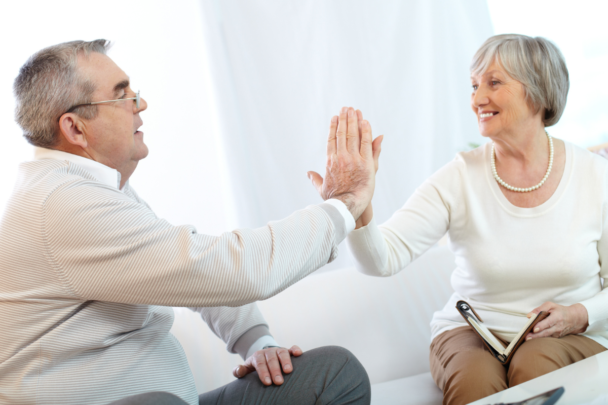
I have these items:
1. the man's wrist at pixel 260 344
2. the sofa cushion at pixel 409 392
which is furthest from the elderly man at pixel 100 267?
the sofa cushion at pixel 409 392

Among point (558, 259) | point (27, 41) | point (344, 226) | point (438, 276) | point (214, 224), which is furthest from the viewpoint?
point (214, 224)

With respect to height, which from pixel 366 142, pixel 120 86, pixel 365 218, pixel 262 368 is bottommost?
pixel 262 368

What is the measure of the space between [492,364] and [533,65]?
0.94 meters

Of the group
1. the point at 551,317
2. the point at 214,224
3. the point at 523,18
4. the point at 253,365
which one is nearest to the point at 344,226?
the point at 253,365

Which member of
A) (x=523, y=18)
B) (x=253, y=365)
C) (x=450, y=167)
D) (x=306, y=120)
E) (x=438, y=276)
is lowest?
(x=438, y=276)

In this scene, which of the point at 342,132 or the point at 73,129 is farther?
the point at 342,132

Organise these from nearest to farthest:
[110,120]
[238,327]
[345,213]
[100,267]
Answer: [100,267], [345,213], [110,120], [238,327]

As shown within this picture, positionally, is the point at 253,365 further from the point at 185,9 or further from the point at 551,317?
the point at 185,9

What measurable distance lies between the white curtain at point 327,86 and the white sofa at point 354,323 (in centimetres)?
89

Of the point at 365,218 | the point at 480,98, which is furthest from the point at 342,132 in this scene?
the point at 480,98

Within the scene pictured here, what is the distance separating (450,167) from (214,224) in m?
1.43

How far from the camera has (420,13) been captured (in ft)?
9.98

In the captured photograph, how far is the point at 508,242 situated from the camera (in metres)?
1.61

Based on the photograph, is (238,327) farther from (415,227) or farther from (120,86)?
(120,86)
